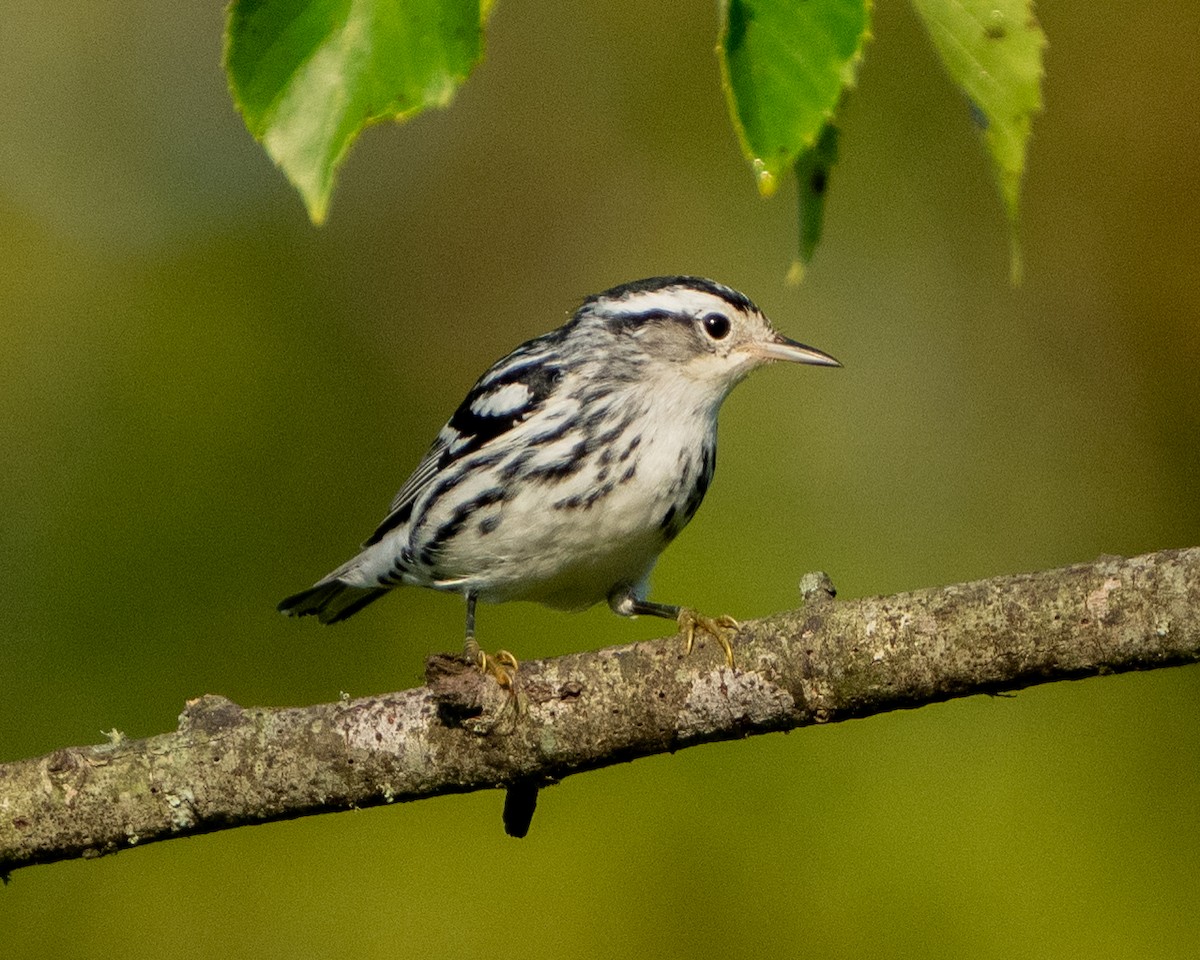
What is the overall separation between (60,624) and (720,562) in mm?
2951

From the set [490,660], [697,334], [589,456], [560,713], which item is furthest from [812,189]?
[697,334]

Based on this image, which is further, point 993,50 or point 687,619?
point 687,619

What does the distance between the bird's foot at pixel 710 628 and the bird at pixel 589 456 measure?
2 centimetres

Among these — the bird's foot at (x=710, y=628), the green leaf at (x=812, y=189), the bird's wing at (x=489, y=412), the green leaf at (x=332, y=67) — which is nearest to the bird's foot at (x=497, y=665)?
the bird's foot at (x=710, y=628)

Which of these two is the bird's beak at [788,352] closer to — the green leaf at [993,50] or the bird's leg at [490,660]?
the bird's leg at [490,660]

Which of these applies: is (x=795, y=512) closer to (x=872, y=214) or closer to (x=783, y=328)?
(x=783, y=328)

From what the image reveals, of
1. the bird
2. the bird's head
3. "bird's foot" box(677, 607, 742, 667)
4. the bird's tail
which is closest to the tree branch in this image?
"bird's foot" box(677, 607, 742, 667)

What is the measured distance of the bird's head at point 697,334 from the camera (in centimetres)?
518

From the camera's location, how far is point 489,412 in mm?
5270

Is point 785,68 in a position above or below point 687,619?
above

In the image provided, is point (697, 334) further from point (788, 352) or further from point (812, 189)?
point (812, 189)

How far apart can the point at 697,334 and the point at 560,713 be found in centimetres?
198

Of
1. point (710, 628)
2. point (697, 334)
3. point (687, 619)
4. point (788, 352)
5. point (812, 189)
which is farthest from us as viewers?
point (697, 334)

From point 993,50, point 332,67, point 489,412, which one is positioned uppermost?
point 489,412
